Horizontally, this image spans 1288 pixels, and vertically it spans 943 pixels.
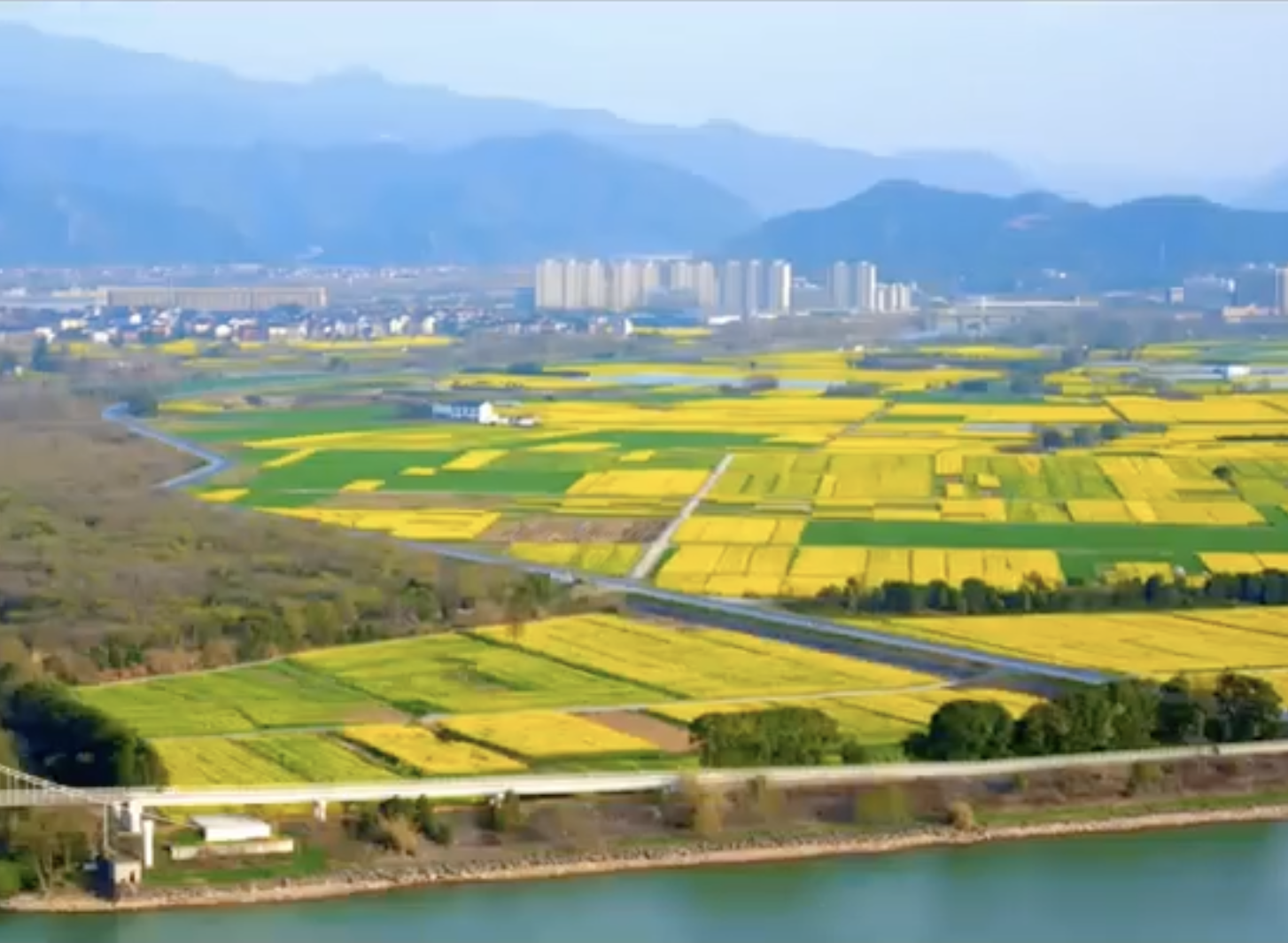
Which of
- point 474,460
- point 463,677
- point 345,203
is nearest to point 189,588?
point 463,677

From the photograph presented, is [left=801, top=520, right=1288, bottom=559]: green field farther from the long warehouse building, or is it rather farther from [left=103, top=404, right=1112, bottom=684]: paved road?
the long warehouse building

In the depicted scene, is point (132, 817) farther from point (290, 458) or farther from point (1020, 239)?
point (1020, 239)

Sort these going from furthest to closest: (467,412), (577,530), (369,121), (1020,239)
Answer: (369,121) → (1020,239) → (467,412) → (577,530)

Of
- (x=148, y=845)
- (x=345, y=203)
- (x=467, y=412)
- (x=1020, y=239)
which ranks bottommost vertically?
(x=148, y=845)

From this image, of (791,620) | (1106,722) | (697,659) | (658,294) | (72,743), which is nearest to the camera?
(72,743)

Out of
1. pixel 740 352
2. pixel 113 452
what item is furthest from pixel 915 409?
pixel 740 352
